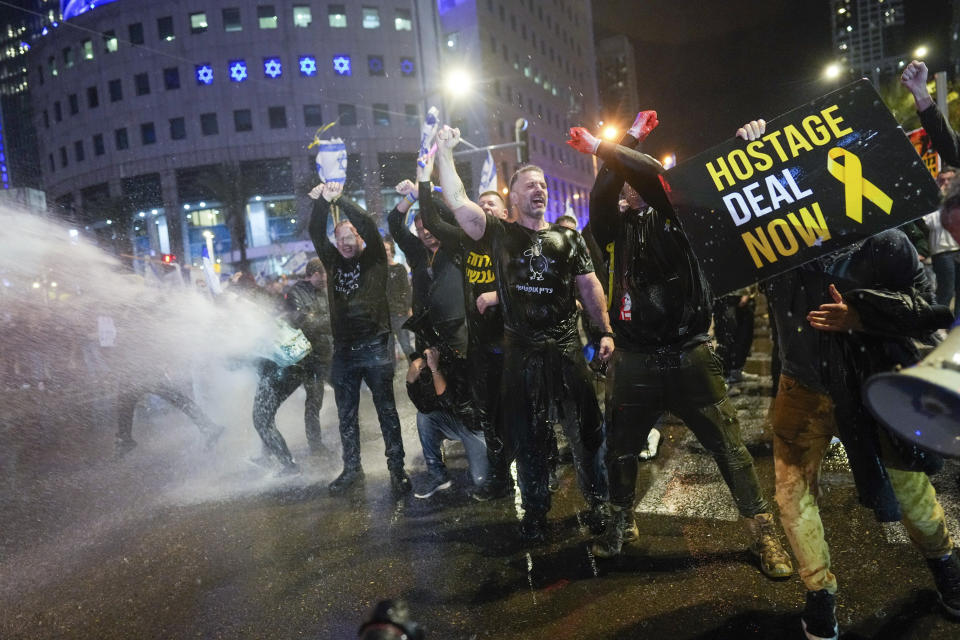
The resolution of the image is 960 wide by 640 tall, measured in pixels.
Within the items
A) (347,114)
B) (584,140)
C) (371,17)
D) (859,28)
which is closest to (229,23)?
(371,17)

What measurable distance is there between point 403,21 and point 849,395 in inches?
2194

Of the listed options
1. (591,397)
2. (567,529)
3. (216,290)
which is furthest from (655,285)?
(216,290)

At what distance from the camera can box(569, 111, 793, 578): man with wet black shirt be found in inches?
121

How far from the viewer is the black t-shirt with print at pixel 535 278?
3.49 metres

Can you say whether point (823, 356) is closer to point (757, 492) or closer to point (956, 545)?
point (757, 492)

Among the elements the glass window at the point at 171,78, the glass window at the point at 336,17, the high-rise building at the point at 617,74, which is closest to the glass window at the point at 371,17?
the glass window at the point at 336,17

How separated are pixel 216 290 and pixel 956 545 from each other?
726 centimetres

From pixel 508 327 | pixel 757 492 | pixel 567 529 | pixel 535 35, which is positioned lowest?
pixel 567 529

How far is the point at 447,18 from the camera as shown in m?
56.5

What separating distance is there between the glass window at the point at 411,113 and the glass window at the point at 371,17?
23.8 feet

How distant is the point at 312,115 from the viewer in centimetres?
4809

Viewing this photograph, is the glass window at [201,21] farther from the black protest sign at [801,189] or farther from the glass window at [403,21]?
the black protest sign at [801,189]

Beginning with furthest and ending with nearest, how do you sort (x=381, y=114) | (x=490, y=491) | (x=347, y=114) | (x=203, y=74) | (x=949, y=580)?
1. (x=381, y=114)
2. (x=347, y=114)
3. (x=203, y=74)
4. (x=490, y=491)
5. (x=949, y=580)

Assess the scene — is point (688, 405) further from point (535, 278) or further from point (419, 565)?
point (419, 565)
